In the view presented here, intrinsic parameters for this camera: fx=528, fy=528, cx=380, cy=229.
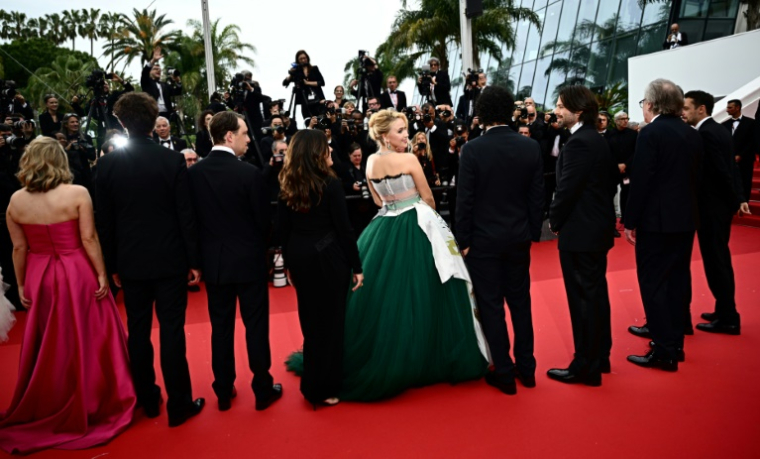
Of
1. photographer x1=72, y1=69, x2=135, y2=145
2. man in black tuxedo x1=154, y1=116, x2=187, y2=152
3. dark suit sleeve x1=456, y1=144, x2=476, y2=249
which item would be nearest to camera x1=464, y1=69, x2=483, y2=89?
man in black tuxedo x1=154, y1=116, x2=187, y2=152

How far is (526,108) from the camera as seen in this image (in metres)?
6.95

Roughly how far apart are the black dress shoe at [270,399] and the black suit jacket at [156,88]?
5464 millimetres

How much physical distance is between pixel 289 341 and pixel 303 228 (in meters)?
1.49

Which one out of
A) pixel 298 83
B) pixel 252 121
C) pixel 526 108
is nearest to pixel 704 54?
pixel 526 108

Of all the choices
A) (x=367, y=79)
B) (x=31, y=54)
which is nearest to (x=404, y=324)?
(x=367, y=79)

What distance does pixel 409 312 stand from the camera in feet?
9.45

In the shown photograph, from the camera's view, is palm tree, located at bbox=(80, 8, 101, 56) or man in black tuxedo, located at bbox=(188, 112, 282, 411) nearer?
man in black tuxedo, located at bbox=(188, 112, 282, 411)

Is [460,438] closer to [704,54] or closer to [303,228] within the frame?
[303,228]

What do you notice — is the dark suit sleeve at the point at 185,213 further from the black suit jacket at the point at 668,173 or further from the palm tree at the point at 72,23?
the palm tree at the point at 72,23

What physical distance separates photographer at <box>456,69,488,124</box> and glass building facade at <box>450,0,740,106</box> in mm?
7617

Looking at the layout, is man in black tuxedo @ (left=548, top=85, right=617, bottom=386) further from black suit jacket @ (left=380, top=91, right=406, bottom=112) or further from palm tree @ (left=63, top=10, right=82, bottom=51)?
palm tree @ (left=63, top=10, right=82, bottom=51)

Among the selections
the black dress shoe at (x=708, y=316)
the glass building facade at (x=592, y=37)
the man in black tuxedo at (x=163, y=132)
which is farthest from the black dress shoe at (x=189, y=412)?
the glass building facade at (x=592, y=37)

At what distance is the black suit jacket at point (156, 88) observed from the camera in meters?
7.16

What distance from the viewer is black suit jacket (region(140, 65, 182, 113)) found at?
23.5 ft
